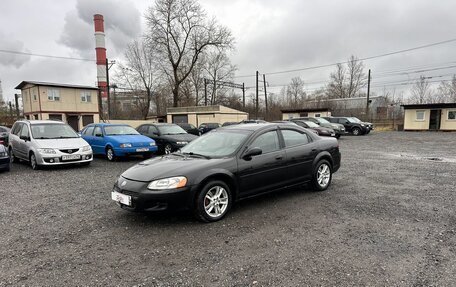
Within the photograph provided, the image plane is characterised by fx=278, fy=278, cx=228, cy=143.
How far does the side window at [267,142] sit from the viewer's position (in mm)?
4901

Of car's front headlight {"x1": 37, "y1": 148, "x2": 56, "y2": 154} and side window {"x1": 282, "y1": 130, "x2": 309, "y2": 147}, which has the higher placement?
side window {"x1": 282, "y1": 130, "x2": 309, "y2": 147}

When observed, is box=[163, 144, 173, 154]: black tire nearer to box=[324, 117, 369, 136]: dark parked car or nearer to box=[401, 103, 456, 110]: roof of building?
box=[324, 117, 369, 136]: dark parked car

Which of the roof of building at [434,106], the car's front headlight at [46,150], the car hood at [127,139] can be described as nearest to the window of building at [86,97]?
the car hood at [127,139]

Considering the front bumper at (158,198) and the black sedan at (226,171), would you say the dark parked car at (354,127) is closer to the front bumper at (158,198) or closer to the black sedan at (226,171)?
the black sedan at (226,171)

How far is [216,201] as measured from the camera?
4.26 metres

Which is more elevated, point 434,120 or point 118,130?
point 118,130

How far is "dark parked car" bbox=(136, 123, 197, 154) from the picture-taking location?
1178 centimetres

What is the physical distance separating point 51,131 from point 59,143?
0.90 meters

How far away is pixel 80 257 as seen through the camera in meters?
3.25

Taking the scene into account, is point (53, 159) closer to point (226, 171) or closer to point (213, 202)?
point (213, 202)

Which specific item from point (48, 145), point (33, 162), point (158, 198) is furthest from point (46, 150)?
point (158, 198)

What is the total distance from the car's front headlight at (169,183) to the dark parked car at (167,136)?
7762 mm

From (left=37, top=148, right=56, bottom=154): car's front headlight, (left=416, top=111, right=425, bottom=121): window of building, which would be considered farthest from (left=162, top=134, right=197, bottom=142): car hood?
(left=416, top=111, right=425, bottom=121): window of building

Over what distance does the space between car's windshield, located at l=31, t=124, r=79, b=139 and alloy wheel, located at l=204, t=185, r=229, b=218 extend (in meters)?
7.45
